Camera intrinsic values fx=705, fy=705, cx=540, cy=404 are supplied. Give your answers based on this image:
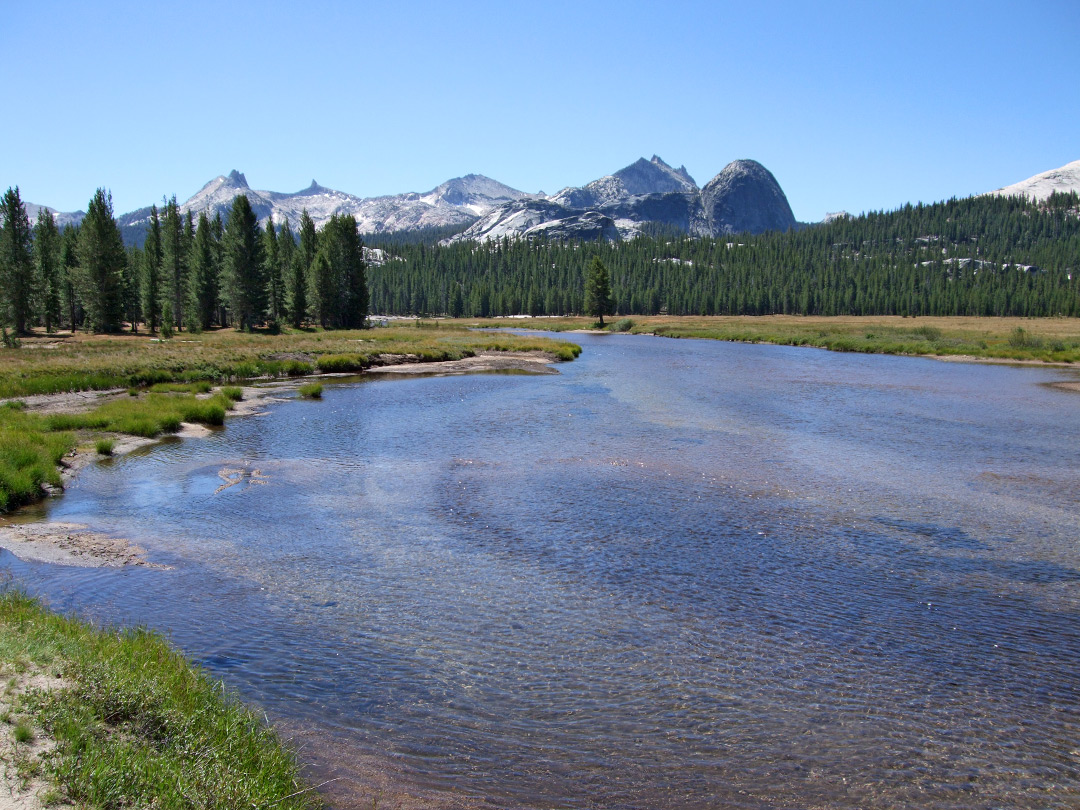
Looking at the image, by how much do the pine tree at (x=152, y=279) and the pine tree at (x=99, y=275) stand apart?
3835 millimetres

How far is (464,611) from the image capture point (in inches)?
513

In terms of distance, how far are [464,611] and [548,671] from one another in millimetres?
2639

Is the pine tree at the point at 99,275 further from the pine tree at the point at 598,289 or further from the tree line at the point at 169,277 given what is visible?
the pine tree at the point at 598,289

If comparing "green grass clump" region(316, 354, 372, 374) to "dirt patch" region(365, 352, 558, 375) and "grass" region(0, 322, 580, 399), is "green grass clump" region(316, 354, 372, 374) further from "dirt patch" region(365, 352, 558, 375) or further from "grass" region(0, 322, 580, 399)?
"dirt patch" region(365, 352, 558, 375)

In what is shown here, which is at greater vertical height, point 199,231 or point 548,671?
point 199,231

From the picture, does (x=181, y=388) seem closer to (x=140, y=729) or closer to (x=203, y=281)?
(x=140, y=729)

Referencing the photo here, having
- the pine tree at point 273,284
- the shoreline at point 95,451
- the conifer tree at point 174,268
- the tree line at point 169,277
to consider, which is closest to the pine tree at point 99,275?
the tree line at point 169,277

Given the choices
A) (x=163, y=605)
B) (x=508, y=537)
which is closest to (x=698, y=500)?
(x=508, y=537)

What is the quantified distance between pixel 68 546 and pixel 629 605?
40.4ft

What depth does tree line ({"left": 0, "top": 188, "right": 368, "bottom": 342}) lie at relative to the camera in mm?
71125

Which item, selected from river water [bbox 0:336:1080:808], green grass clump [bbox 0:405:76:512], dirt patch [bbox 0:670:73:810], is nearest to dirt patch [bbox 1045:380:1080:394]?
river water [bbox 0:336:1080:808]

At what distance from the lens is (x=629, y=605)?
13.5m

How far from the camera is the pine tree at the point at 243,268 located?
8056cm

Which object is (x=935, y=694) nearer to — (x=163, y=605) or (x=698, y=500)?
(x=698, y=500)
